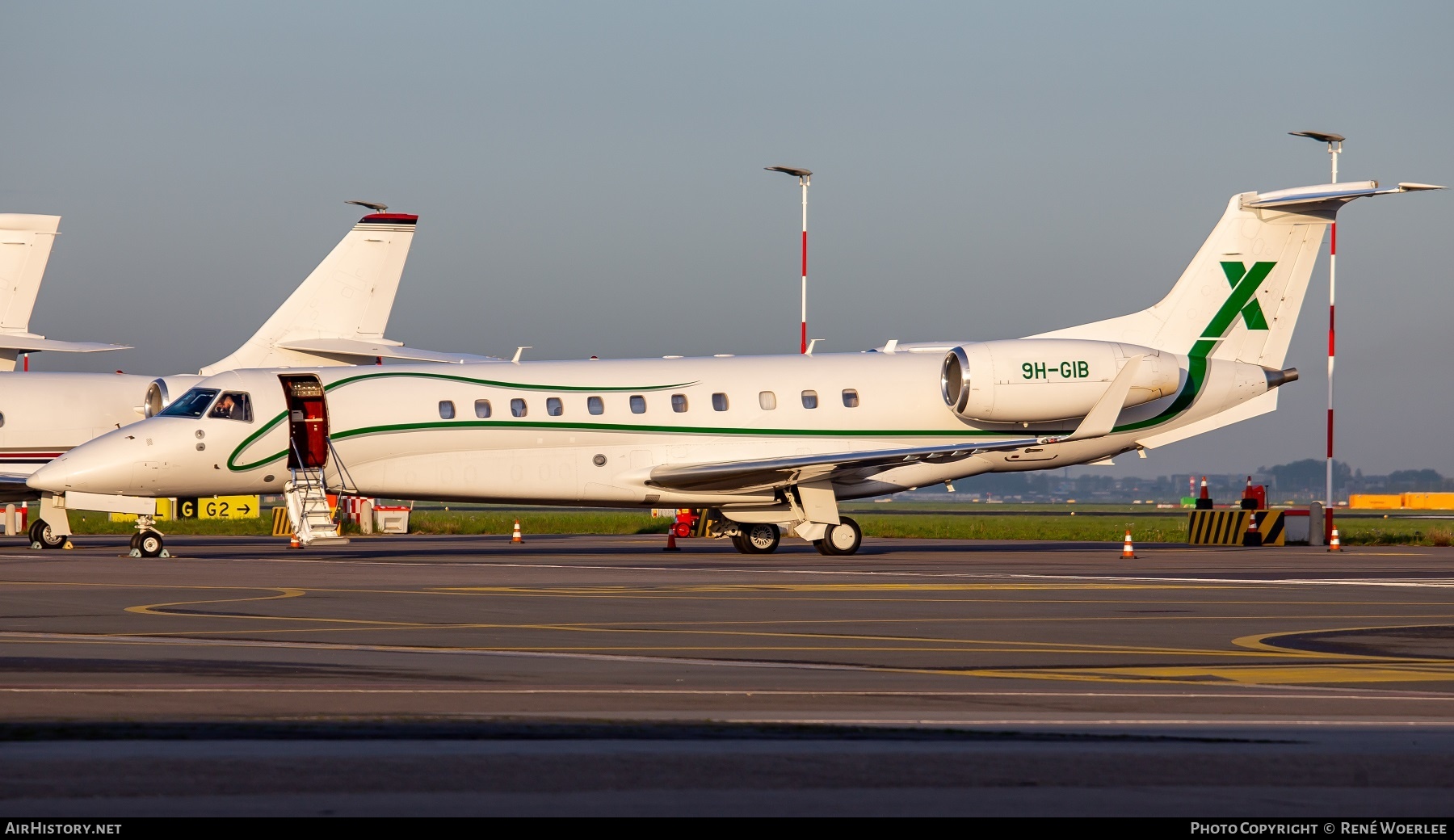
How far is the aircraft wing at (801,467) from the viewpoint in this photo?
31609 millimetres

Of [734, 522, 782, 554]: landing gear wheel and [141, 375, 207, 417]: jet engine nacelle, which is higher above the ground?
[141, 375, 207, 417]: jet engine nacelle

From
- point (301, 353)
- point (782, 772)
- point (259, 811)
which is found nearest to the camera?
point (259, 811)

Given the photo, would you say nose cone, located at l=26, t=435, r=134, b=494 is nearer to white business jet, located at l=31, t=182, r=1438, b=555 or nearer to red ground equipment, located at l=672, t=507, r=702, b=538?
white business jet, located at l=31, t=182, r=1438, b=555

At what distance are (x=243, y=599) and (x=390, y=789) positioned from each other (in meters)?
13.4

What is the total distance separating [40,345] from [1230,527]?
98.6ft

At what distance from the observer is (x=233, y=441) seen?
31.1 metres

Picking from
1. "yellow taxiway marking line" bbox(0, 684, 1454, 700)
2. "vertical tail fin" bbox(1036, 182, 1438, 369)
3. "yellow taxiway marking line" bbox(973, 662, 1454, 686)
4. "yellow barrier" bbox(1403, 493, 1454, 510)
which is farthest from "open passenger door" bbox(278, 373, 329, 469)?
"yellow barrier" bbox(1403, 493, 1454, 510)

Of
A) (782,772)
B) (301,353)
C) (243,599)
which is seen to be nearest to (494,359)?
(301,353)

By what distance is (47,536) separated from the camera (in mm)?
35688

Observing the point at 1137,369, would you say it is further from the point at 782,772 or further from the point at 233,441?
the point at 782,772

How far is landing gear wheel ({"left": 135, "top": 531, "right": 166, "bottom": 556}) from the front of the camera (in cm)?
3050

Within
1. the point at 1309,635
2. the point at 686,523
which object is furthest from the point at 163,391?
the point at 1309,635

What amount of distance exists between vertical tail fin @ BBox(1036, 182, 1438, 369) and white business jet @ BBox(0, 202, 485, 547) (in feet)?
49.9

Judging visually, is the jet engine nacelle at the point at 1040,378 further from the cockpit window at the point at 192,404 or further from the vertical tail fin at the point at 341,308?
the vertical tail fin at the point at 341,308
